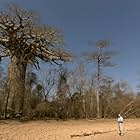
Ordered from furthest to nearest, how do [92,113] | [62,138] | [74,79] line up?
1. [74,79]
2. [92,113]
3. [62,138]

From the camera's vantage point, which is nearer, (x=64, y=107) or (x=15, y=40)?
(x=15, y=40)

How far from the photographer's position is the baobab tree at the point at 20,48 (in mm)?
21109

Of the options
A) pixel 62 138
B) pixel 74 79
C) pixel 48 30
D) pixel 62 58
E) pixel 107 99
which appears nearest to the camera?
pixel 62 138

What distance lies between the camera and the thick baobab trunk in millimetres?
21453

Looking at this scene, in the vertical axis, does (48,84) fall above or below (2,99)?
above

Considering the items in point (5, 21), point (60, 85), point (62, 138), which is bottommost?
point (62, 138)

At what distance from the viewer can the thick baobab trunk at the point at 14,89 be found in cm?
2145

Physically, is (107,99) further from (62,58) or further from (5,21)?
(5,21)

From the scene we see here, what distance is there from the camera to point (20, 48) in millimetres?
23141

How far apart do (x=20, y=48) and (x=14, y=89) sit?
3443mm

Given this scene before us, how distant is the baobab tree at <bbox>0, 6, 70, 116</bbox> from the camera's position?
831 inches

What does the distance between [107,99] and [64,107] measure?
10516 millimetres

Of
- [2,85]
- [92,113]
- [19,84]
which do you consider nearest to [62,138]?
[19,84]

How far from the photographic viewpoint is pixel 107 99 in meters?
38.2
